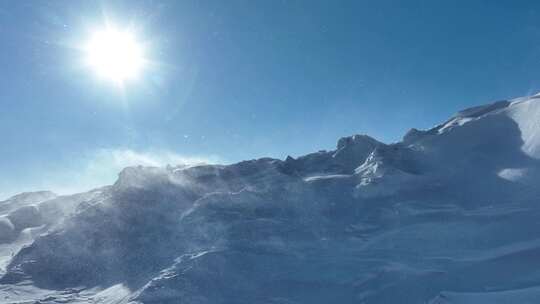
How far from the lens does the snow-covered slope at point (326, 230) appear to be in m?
50.1

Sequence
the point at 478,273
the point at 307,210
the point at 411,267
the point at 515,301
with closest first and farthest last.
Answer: the point at 515,301 < the point at 478,273 < the point at 411,267 < the point at 307,210

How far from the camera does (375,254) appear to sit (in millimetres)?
58438

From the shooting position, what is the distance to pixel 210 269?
58.4 m

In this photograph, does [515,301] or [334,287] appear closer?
[515,301]

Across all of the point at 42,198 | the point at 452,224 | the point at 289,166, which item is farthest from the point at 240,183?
the point at 42,198

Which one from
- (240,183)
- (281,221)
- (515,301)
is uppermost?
(240,183)

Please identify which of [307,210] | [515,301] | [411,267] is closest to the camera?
[515,301]

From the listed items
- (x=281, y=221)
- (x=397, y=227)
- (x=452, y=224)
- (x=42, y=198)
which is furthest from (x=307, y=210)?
(x=42, y=198)

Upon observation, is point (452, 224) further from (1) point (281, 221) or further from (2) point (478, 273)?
(1) point (281, 221)

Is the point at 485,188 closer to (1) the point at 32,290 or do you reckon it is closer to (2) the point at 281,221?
(2) the point at 281,221

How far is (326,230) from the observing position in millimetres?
69688

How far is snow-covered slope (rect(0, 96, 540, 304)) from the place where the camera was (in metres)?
50.1

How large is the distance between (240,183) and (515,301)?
6557 cm

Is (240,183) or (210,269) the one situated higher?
(240,183)
